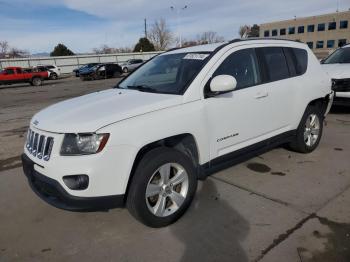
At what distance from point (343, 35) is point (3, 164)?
78.4 m

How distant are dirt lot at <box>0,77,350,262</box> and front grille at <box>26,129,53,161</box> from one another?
0.86 m

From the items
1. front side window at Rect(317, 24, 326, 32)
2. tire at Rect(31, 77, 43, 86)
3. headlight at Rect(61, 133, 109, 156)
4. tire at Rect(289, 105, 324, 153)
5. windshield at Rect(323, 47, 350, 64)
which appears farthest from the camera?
front side window at Rect(317, 24, 326, 32)

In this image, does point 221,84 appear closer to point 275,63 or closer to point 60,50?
point 275,63

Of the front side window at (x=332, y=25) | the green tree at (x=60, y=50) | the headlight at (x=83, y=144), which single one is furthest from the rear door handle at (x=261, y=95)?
the front side window at (x=332, y=25)

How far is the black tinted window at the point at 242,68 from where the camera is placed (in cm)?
384

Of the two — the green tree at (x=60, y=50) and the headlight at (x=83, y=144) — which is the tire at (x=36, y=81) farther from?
the green tree at (x=60, y=50)

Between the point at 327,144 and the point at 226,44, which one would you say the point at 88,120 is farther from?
the point at 327,144

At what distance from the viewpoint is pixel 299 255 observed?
2.81 meters

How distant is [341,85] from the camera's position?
24.8 feet

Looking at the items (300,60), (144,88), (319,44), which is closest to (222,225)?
(144,88)

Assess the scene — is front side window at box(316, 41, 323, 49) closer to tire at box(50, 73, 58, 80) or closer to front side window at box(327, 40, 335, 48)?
front side window at box(327, 40, 335, 48)

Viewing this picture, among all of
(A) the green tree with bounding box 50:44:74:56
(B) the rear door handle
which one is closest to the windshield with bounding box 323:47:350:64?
(B) the rear door handle

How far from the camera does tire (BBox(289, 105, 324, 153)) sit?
16.3 ft

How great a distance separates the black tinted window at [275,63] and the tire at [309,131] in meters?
0.82
